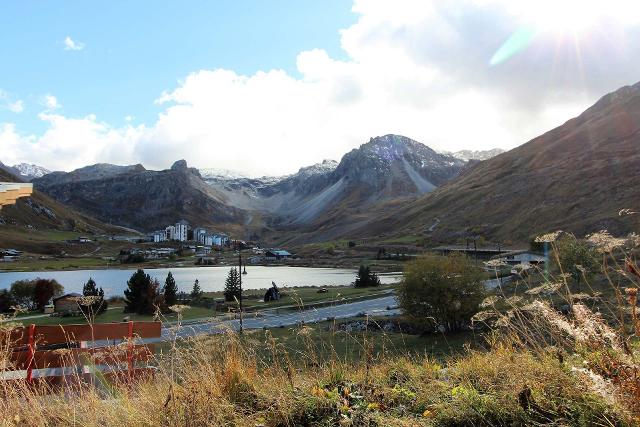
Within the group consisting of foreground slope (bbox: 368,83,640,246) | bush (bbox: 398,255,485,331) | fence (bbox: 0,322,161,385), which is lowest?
bush (bbox: 398,255,485,331)

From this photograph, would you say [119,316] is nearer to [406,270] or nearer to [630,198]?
[406,270]

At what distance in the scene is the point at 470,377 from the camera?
5.52 meters

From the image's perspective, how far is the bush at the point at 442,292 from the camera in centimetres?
3672

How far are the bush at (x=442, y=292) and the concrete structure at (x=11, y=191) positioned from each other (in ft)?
103

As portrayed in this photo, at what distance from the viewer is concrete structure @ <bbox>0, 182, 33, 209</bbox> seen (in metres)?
7.08

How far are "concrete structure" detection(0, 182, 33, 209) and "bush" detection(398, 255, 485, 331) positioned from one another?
103ft

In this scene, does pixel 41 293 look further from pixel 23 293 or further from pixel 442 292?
pixel 442 292

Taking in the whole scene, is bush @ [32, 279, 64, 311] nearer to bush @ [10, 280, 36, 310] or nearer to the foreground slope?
bush @ [10, 280, 36, 310]

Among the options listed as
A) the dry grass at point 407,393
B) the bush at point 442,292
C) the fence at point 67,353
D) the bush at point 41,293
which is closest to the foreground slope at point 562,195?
the bush at point 442,292

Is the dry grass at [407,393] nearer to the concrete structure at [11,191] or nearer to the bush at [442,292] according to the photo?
the concrete structure at [11,191]

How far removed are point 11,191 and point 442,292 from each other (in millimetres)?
33660

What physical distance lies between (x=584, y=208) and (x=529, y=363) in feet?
485

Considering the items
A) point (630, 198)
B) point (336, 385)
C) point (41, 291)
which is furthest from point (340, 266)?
point (336, 385)

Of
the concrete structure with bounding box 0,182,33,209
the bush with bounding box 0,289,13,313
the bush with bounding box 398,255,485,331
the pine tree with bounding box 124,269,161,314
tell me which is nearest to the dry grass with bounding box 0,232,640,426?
the concrete structure with bounding box 0,182,33,209
